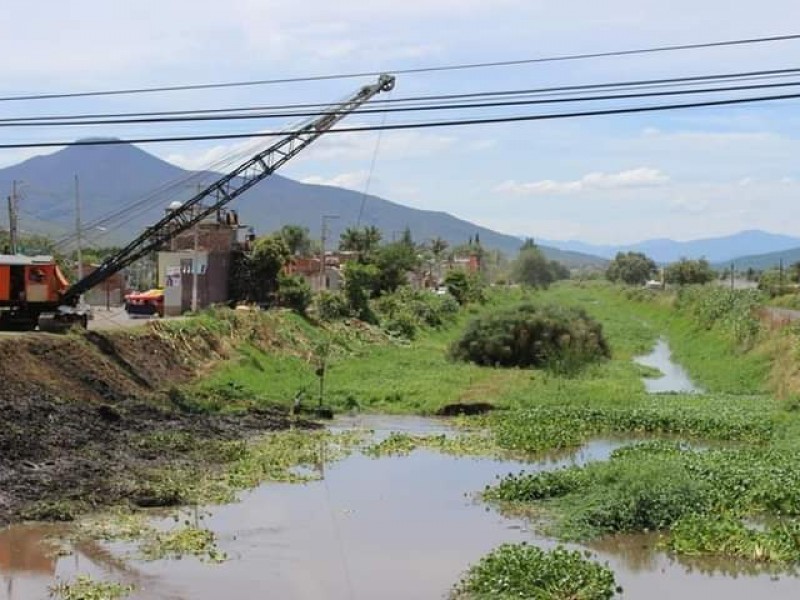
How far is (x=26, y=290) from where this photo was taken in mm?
34750

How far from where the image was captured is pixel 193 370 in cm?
3778

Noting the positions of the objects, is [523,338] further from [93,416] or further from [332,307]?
[93,416]

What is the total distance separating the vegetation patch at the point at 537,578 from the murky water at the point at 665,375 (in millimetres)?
25292

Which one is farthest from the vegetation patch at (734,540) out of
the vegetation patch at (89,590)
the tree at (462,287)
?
the tree at (462,287)

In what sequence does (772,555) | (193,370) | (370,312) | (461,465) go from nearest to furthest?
(772,555) → (461,465) → (193,370) → (370,312)

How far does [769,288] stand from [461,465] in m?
83.2

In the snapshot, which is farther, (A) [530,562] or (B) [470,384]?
(B) [470,384]

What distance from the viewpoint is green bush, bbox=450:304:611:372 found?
47875mm

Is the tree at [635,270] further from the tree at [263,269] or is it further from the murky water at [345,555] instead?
the murky water at [345,555]

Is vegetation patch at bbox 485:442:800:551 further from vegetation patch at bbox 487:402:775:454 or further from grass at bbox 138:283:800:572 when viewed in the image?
vegetation patch at bbox 487:402:775:454

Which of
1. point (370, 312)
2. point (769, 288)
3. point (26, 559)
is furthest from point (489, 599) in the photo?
point (769, 288)

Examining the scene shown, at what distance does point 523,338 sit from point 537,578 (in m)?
34.5

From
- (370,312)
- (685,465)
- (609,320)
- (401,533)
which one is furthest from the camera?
(609,320)

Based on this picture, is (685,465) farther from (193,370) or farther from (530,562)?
(193,370)
